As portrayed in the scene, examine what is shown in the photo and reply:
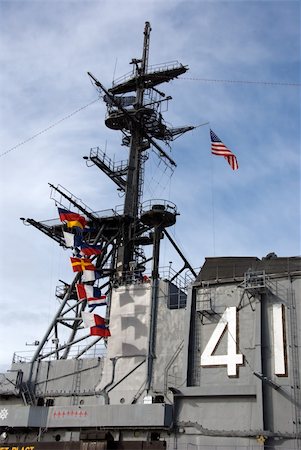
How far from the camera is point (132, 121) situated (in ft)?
91.7

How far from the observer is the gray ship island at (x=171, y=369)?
1639 centimetres

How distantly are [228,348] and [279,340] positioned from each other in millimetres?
1746

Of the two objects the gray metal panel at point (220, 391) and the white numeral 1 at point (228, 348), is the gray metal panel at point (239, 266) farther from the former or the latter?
the gray metal panel at point (220, 391)

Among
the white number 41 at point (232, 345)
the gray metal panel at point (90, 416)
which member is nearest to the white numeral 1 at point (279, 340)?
the white number 41 at point (232, 345)

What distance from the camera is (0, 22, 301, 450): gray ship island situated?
1639cm

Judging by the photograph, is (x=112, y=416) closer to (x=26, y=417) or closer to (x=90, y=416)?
(x=90, y=416)

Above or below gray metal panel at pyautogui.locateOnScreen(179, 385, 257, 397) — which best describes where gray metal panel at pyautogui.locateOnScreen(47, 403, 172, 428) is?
below

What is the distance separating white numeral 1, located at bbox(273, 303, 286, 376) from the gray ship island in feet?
0.10

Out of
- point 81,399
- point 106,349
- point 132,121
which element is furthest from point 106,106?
point 81,399

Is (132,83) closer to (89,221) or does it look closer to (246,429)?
(89,221)

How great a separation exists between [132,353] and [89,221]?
9.58m

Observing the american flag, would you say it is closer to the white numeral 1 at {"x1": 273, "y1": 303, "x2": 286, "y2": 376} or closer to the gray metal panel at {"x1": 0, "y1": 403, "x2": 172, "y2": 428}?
the white numeral 1 at {"x1": 273, "y1": 303, "x2": 286, "y2": 376}

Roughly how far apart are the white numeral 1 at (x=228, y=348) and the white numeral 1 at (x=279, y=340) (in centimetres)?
120

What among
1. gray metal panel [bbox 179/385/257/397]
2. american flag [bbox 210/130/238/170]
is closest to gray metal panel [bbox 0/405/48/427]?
gray metal panel [bbox 179/385/257/397]
